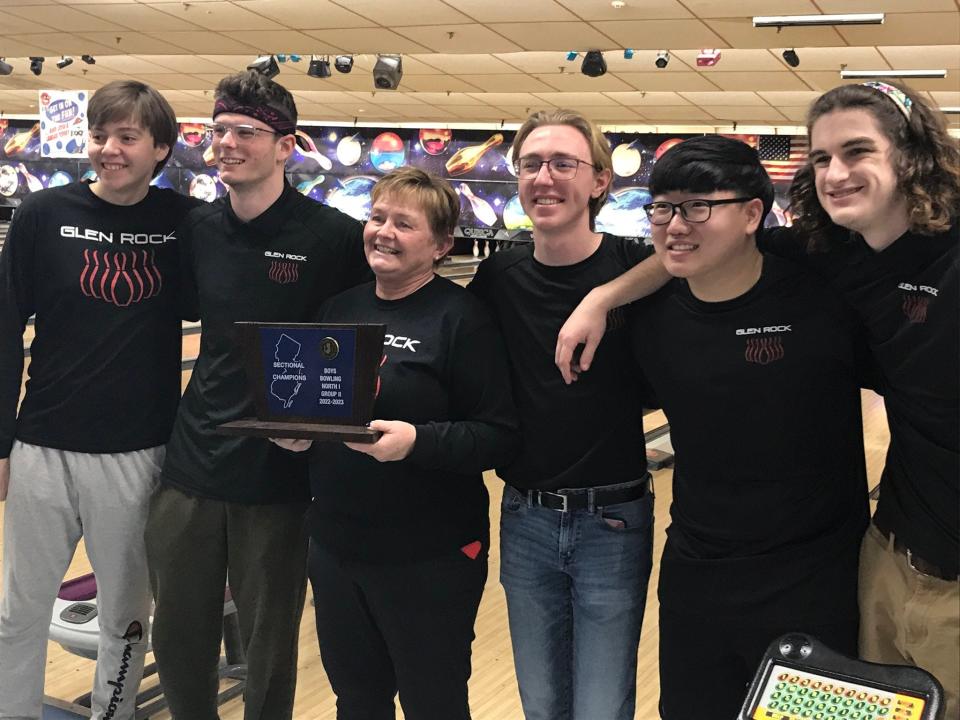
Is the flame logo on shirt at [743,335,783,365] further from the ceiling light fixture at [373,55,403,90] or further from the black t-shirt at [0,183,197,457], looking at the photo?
the ceiling light fixture at [373,55,403,90]

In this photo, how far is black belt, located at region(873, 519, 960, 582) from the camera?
1.31 metres

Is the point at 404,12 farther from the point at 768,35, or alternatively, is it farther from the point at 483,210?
the point at 483,210

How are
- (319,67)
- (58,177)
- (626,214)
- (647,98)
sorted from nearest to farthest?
1. (319,67)
2. (647,98)
3. (626,214)
4. (58,177)

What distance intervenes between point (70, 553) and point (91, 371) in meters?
0.42

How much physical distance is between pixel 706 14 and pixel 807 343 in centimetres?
459

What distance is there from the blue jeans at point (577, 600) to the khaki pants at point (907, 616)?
0.40 m

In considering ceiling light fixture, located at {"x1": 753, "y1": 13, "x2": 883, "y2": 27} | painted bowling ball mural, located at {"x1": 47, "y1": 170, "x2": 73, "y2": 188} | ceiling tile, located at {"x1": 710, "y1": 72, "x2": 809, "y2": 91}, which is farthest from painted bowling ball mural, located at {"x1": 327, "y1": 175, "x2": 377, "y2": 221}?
ceiling light fixture, located at {"x1": 753, "y1": 13, "x2": 883, "y2": 27}

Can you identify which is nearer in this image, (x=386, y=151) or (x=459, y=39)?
(x=459, y=39)

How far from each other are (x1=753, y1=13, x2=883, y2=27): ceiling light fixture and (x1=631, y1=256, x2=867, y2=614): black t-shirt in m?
4.42

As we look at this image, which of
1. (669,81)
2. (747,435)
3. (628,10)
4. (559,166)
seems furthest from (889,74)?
(747,435)

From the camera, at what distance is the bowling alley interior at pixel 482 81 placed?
312 centimetres

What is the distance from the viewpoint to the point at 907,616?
1.33 meters

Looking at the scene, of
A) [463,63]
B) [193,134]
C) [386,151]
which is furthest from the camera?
[193,134]

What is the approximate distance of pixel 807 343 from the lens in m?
1.45
